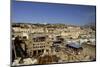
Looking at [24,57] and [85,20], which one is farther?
[85,20]

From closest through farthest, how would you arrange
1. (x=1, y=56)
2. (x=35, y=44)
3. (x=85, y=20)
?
(x=1, y=56), (x=35, y=44), (x=85, y=20)

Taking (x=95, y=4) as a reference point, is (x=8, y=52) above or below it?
below

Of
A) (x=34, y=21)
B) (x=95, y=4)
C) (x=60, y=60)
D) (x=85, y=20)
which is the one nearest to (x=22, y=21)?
(x=34, y=21)

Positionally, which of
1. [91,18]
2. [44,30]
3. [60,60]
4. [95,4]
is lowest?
[60,60]

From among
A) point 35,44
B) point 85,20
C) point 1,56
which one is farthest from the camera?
point 85,20

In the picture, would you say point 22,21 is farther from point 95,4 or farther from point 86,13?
point 95,4

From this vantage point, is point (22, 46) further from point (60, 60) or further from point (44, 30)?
point (60, 60)

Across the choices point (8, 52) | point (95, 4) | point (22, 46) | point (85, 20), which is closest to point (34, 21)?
point (22, 46)
